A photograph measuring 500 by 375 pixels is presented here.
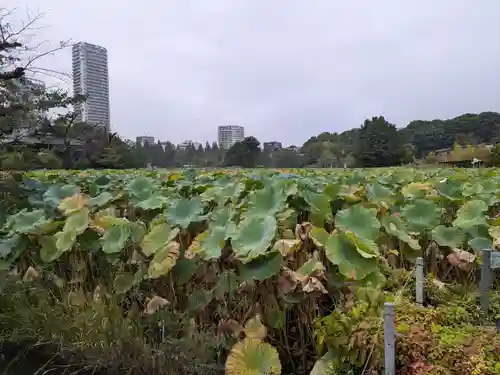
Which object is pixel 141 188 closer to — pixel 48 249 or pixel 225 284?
pixel 48 249

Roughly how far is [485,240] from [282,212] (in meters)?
1.12

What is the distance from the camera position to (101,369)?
8.60 feet

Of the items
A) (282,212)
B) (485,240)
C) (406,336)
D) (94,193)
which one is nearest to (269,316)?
(282,212)

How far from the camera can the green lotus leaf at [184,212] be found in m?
2.82

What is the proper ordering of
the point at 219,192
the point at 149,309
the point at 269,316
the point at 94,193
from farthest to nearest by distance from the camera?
the point at 94,193
the point at 219,192
the point at 149,309
the point at 269,316

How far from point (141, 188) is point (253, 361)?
2042 millimetres

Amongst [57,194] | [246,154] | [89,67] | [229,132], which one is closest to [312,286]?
[57,194]

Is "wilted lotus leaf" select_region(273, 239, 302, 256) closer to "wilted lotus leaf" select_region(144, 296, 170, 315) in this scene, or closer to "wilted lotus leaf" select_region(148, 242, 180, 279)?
"wilted lotus leaf" select_region(148, 242, 180, 279)

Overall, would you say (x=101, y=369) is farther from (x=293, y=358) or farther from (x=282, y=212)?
(x=282, y=212)

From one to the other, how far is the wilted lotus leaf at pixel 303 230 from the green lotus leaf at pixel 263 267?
308mm

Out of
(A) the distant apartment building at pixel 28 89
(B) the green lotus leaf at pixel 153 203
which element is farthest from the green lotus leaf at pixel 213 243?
(A) the distant apartment building at pixel 28 89

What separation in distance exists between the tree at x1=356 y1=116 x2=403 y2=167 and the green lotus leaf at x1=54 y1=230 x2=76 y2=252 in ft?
124

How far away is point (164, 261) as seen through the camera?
2.50 m

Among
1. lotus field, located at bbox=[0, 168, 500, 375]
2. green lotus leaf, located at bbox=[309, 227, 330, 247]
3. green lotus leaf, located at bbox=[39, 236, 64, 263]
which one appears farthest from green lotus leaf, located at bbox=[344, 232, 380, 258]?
green lotus leaf, located at bbox=[39, 236, 64, 263]
